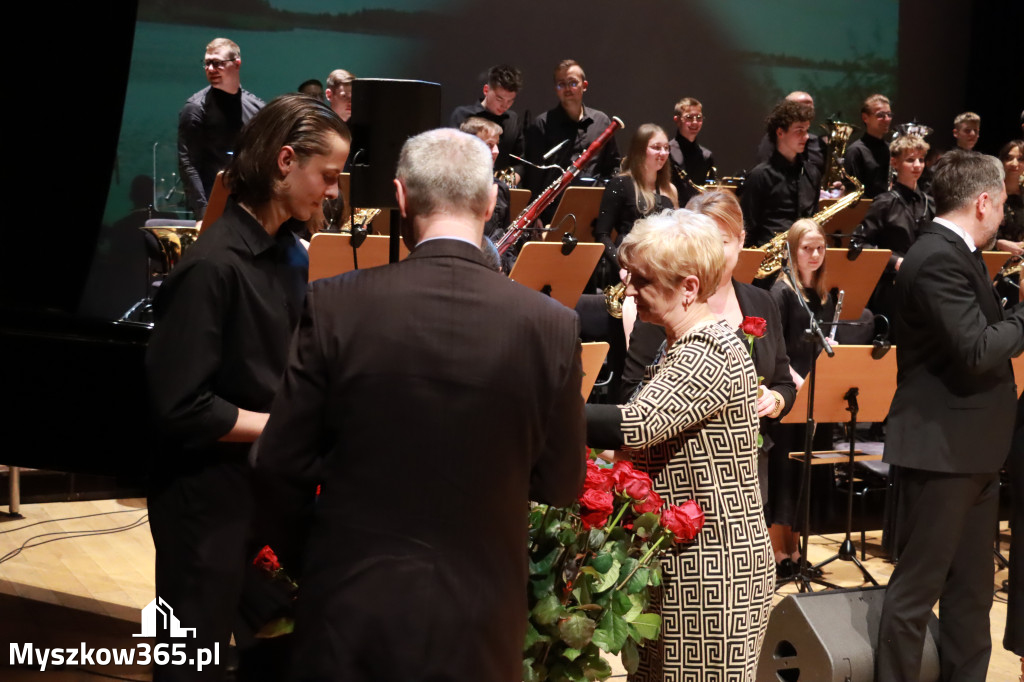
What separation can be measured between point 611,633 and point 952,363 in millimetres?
1766

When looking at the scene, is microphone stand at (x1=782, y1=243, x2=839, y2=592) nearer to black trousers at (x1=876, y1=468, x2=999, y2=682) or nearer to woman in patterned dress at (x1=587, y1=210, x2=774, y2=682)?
black trousers at (x1=876, y1=468, x2=999, y2=682)

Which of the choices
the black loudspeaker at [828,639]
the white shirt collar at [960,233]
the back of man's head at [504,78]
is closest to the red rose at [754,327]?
the white shirt collar at [960,233]

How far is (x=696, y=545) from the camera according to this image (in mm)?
2215

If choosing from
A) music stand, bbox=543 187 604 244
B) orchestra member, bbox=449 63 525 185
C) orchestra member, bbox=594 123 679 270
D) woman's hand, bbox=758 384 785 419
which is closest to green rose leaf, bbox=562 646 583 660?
woman's hand, bbox=758 384 785 419

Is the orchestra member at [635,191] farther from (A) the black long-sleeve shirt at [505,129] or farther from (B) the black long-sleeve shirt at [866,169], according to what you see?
(B) the black long-sleeve shirt at [866,169]

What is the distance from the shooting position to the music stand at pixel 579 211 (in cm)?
650

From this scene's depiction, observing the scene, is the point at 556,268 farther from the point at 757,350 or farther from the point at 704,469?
the point at 704,469

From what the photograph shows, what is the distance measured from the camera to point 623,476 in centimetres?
206

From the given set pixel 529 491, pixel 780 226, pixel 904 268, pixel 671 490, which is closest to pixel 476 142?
pixel 529 491

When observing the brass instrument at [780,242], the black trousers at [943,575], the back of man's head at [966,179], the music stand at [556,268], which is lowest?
the black trousers at [943,575]

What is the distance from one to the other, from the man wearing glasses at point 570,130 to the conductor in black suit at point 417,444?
6.11 meters

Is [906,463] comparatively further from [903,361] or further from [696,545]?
[696,545]

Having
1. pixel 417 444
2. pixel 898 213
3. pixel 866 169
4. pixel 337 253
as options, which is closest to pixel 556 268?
pixel 337 253

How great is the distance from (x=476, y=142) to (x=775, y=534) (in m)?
3.79
